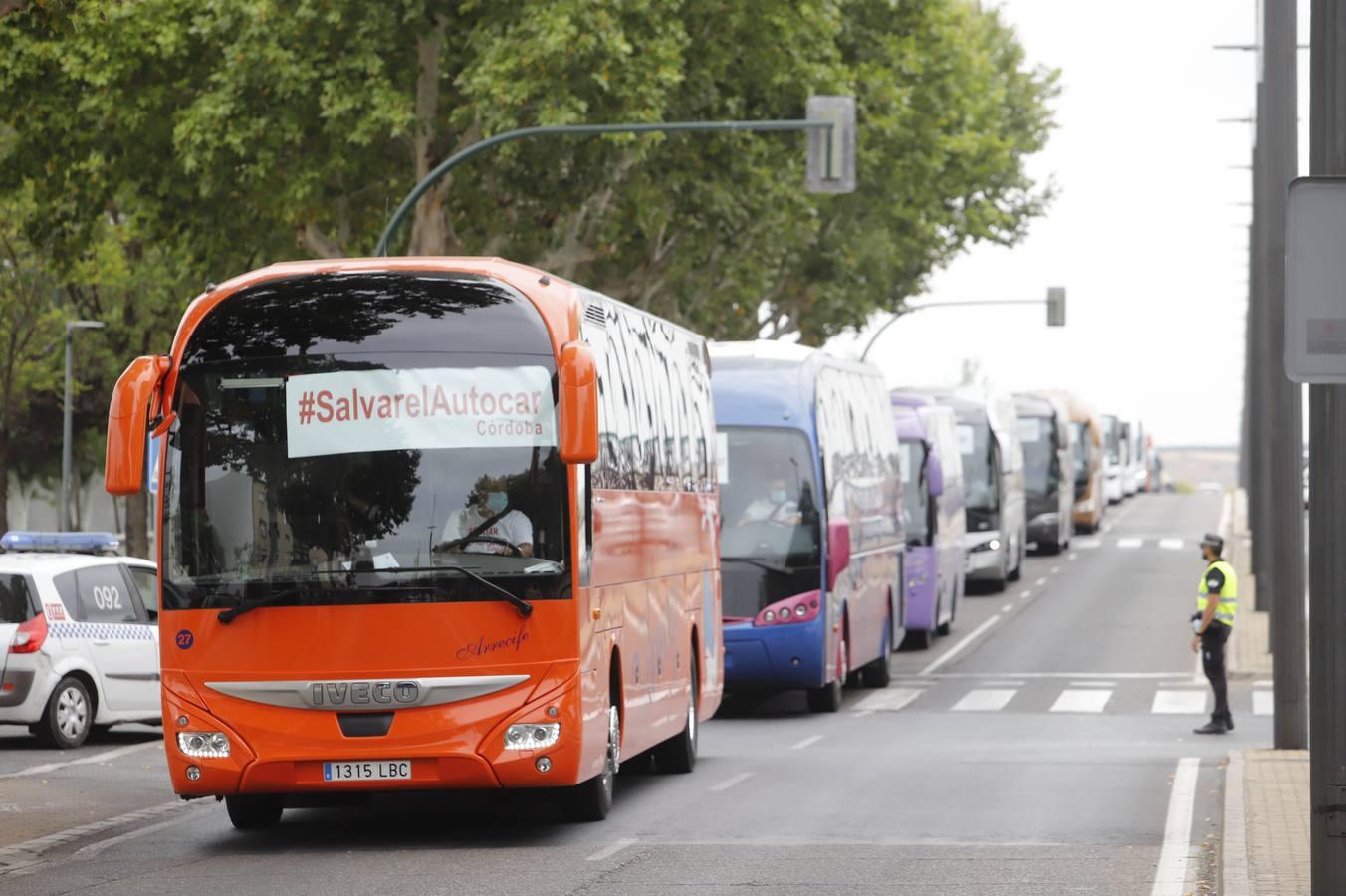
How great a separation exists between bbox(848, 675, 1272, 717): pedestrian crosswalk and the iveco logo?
1275 cm

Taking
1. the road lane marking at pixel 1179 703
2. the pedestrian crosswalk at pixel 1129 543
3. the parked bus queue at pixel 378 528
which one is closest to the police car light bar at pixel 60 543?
the parked bus queue at pixel 378 528

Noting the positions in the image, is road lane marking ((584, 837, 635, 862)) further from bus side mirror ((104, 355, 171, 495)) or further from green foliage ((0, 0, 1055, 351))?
green foliage ((0, 0, 1055, 351))

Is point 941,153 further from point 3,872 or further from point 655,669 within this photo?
point 3,872

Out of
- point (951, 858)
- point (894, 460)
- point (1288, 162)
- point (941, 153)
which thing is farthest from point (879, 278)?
point (951, 858)

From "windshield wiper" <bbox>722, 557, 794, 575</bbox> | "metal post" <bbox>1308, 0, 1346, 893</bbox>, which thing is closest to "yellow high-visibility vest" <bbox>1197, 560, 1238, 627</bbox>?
"windshield wiper" <bbox>722, 557, 794, 575</bbox>

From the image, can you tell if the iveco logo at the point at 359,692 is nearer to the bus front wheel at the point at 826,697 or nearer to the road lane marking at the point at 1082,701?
the bus front wheel at the point at 826,697

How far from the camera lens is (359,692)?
13.4 meters

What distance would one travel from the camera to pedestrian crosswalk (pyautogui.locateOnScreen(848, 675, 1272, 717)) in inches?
1025

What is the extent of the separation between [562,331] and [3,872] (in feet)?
13.4

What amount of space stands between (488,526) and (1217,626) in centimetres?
1107

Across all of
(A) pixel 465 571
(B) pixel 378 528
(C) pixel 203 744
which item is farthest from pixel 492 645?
(C) pixel 203 744

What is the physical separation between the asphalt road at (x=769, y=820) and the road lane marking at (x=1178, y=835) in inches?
1.1

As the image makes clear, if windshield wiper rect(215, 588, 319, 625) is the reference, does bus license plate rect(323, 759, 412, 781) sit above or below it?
below

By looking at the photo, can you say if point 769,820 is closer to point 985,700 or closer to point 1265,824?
point 1265,824
